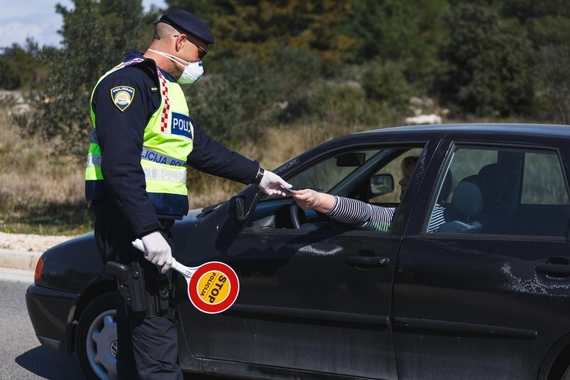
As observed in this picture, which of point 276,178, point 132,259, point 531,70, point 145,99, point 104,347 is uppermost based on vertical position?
point 531,70

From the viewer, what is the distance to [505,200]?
14.2ft

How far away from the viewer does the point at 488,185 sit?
172 inches

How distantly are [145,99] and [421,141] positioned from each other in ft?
4.63

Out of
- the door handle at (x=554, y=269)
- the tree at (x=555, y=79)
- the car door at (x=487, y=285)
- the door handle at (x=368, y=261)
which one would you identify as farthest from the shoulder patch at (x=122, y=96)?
the tree at (x=555, y=79)

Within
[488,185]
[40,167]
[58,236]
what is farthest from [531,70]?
[488,185]

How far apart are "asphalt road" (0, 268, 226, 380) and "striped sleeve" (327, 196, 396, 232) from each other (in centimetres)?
149

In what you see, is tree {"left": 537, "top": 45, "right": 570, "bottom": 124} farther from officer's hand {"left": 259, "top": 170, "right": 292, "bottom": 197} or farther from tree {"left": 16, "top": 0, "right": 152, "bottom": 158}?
officer's hand {"left": 259, "top": 170, "right": 292, "bottom": 197}

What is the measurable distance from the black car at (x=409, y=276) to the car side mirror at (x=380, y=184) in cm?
54

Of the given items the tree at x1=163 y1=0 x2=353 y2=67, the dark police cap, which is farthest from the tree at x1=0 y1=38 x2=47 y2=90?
the tree at x1=163 y1=0 x2=353 y2=67

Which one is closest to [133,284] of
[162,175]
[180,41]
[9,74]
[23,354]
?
[162,175]

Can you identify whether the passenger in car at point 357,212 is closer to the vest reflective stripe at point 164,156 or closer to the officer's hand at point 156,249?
the vest reflective stripe at point 164,156

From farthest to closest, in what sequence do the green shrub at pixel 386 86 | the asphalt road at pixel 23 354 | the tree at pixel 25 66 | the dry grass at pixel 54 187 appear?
the green shrub at pixel 386 86 < the tree at pixel 25 66 < the dry grass at pixel 54 187 < the asphalt road at pixel 23 354

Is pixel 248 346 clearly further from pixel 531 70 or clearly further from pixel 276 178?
pixel 531 70

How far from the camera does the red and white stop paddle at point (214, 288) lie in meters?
4.36
